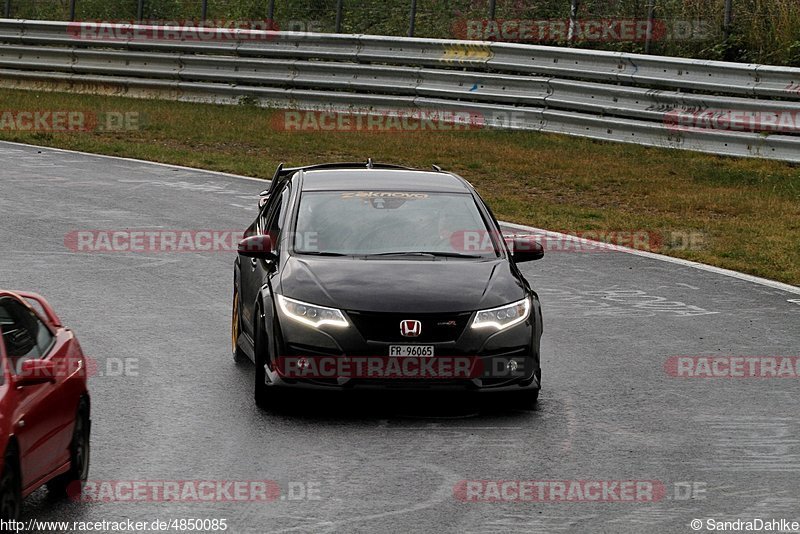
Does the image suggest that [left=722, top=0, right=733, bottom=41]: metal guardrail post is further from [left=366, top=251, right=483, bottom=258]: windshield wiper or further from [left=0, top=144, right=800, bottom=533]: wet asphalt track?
[left=366, top=251, right=483, bottom=258]: windshield wiper

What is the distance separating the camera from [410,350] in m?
10.3

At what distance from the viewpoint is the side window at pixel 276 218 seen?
1185 centimetres

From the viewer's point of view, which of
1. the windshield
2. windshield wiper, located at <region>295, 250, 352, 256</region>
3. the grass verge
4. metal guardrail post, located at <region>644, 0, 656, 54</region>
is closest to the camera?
windshield wiper, located at <region>295, 250, 352, 256</region>

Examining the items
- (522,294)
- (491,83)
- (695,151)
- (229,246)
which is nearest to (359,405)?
(522,294)

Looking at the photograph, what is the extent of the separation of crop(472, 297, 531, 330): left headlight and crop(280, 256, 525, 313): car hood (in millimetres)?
47

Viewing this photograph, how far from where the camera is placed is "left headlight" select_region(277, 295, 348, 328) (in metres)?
10.4

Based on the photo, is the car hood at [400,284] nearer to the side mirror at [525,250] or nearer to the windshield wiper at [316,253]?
the windshield wiper at [316,253]

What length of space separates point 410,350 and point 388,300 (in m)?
0.37

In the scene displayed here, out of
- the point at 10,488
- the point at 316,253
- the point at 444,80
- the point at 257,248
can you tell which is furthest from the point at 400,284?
the point at 444,80

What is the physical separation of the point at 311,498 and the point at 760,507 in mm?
2395

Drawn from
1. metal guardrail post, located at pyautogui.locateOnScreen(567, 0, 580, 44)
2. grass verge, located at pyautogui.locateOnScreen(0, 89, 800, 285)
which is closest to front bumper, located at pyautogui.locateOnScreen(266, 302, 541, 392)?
grass verge, located at pyautogui.locateOnScreen(0, 89, 800, 285)

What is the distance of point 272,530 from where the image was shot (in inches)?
309

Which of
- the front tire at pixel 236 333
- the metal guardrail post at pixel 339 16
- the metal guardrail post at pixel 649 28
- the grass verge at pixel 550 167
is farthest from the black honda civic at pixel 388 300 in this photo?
the metal guardrail post at pixel 339 16

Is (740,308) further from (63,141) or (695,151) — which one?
(63,141)
